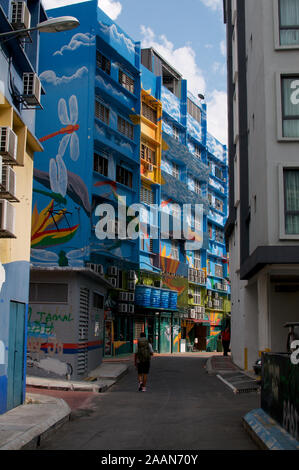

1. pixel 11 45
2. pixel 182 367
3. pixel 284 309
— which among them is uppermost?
pixel 11 45

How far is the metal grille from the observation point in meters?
20.8

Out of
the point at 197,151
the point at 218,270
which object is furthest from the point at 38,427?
the point at 218,270

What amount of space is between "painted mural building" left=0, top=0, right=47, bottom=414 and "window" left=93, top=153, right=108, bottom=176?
20.4 meters

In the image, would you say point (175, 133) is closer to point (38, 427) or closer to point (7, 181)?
point (7, 181)

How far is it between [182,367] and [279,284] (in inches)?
299

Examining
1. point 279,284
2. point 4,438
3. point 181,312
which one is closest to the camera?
point 4,438

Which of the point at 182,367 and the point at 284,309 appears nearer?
the point at 284,309

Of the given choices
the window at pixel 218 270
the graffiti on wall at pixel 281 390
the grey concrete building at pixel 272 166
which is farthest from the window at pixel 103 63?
the window at pixel 218 270

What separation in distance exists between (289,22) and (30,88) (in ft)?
36.5

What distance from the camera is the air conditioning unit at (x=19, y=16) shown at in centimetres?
1195

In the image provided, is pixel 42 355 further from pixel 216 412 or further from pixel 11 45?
pixel 11 45

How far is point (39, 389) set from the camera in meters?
17.9

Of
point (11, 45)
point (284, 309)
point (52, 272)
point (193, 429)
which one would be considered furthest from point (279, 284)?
point (11, 45)

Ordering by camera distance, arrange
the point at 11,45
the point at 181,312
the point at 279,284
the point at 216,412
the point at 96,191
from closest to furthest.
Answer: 1. the point at 11,45
2. the point at 216,412
3. the point at 279,284
4. the point at 96,191
5. the point at 181,312
